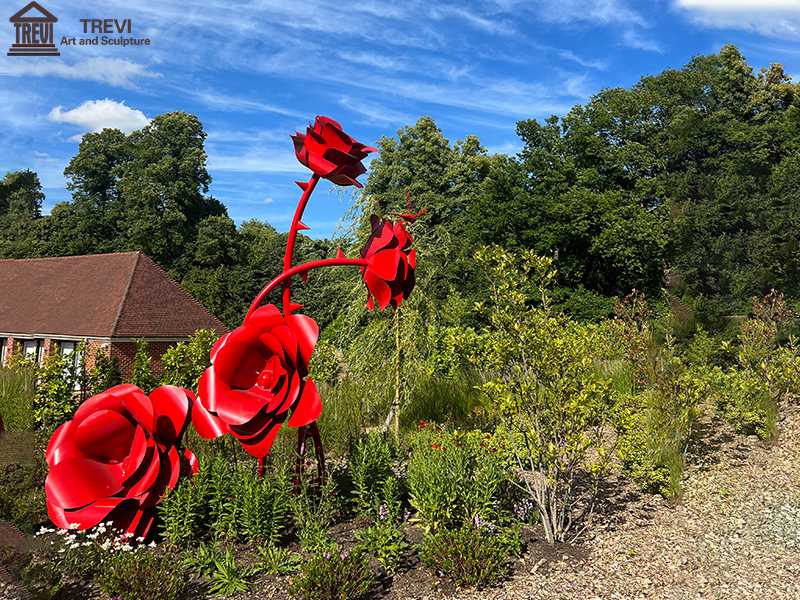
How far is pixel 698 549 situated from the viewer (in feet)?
14.4

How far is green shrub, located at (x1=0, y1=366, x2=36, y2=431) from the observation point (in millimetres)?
8359

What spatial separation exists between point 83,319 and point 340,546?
1577 centimetres

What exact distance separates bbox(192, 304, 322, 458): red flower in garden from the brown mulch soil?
3.12ft

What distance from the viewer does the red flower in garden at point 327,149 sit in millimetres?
4738

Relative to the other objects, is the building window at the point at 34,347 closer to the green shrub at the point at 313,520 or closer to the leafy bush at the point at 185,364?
the leafy bush at the point at 185,364

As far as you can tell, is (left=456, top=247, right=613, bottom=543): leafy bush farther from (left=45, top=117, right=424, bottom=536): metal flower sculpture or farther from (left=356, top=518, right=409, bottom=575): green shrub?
(left=356, top=518, right=409, bottom=575): green shrub

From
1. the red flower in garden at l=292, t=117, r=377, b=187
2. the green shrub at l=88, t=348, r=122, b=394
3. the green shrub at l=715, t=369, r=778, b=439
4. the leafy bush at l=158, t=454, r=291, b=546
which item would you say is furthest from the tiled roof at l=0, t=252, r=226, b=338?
the green shrub at l=715, t=369, r=778, b=439

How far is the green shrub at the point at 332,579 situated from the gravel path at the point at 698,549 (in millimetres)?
611

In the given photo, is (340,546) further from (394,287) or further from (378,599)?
(394,287)

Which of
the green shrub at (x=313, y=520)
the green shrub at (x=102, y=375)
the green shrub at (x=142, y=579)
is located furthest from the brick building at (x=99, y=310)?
the green shrub at (x=142, y=579)

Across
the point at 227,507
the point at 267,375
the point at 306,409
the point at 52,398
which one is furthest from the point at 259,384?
the point at 52,398

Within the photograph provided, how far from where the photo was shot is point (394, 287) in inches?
182

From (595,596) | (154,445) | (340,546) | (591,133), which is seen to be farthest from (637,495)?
(591,133)

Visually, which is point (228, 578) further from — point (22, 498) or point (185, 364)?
point (185, 364)
